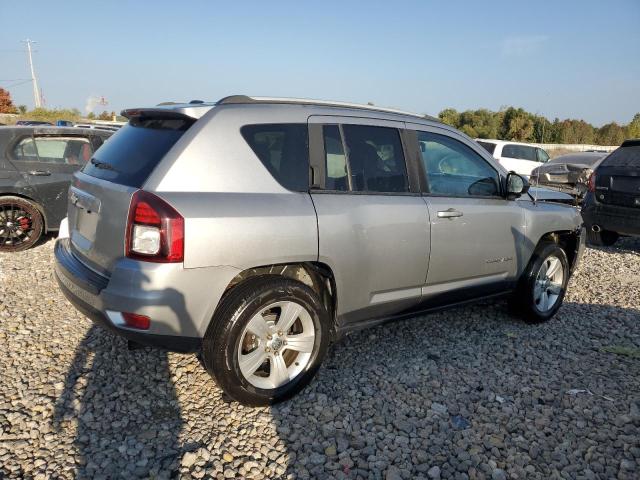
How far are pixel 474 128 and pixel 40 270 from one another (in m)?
41.6

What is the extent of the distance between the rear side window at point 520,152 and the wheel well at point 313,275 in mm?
13252

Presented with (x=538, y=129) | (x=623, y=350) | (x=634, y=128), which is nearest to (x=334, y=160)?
(x=623, y=350)

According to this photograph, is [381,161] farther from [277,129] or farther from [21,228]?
[21,228]

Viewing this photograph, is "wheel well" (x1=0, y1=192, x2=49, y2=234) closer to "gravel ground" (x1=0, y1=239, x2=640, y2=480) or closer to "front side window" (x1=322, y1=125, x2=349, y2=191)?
"gravel ground" (x1=0, y1=239, x2=640, y2=480)

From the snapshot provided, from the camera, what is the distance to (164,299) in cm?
249

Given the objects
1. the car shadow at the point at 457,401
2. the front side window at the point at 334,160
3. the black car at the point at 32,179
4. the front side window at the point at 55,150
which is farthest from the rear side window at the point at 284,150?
the front side window at the point at 55,150

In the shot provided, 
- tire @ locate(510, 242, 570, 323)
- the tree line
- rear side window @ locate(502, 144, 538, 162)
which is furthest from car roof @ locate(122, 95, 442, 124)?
the tree line

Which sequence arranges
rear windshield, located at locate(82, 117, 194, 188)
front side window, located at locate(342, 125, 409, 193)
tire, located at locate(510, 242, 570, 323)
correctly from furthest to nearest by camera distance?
tire, located at locate(510, 242, 570, 323), front side window, located at locate(342, 125, 409, 193), rear windshield, located at locate(82, 117, 194, 188)

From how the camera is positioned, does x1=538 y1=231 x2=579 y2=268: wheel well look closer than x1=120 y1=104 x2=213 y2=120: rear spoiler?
No

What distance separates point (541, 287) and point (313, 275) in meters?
2.56

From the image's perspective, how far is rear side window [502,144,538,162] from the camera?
14906 mm

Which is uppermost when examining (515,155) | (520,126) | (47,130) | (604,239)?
(520,126)

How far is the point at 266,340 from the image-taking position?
9.53 ft

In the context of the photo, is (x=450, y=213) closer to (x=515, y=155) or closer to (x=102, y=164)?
(x=102, y=164)
